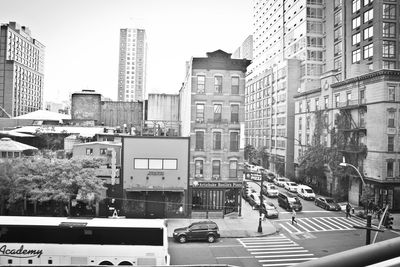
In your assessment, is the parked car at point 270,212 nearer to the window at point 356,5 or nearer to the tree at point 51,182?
the tree at point 51,182

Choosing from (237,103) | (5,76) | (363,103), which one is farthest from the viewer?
(363,103)

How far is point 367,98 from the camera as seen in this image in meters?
35.8

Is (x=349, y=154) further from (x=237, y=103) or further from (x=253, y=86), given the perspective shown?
(x=253, y=86)

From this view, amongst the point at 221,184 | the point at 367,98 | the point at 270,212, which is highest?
the point at 367,98

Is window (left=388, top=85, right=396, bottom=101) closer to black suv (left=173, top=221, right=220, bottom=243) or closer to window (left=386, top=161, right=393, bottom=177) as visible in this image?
window (left=386, top=161, right=393, bottom=177)

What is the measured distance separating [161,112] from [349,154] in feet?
86.9

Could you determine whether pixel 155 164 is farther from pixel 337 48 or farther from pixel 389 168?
pixel 337 48

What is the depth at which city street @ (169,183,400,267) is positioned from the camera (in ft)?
59.9

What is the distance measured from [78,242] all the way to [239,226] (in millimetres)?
15245

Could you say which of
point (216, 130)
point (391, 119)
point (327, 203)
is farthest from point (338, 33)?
point (216, 130)

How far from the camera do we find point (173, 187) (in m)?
30.0

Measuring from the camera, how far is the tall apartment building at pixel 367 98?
3312 centimetres

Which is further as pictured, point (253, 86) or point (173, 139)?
point (253, 86)

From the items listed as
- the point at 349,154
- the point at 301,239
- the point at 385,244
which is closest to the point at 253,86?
the point at 349,154
